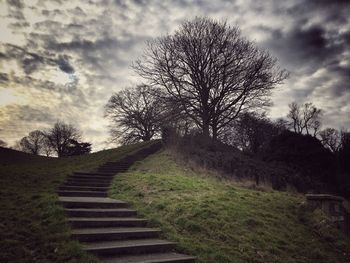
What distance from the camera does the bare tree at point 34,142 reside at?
69.6 m

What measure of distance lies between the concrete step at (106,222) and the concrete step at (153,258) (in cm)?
155

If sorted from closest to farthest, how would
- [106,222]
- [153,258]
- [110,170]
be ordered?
[153,258]
[106,222]
[110,170]

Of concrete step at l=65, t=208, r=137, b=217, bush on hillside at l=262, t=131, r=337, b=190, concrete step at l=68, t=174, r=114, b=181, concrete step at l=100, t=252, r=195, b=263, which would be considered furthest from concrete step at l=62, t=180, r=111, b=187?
bush on hillside at l=262, t=131, r=337, b=190

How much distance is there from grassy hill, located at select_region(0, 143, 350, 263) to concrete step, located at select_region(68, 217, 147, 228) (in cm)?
30

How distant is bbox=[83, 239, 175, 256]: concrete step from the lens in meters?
5.92

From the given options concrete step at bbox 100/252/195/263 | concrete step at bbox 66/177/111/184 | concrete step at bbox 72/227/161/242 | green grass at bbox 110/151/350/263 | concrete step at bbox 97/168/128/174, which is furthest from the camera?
concrete step at bbox 97/168/128/174

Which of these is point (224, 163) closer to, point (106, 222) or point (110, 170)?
point (110, 170)

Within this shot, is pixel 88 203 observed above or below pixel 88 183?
below

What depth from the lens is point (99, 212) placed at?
806 centimetres

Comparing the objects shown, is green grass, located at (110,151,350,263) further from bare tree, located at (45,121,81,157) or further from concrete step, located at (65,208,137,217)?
bare tree, located at (45,121,81,157)

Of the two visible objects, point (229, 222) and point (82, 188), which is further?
point (82, 188)

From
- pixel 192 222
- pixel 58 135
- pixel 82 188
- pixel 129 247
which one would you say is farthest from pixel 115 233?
pixel 58 135

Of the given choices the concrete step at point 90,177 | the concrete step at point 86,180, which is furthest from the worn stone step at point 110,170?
the concrete step at point 86,180

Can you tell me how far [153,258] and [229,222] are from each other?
3096mm
